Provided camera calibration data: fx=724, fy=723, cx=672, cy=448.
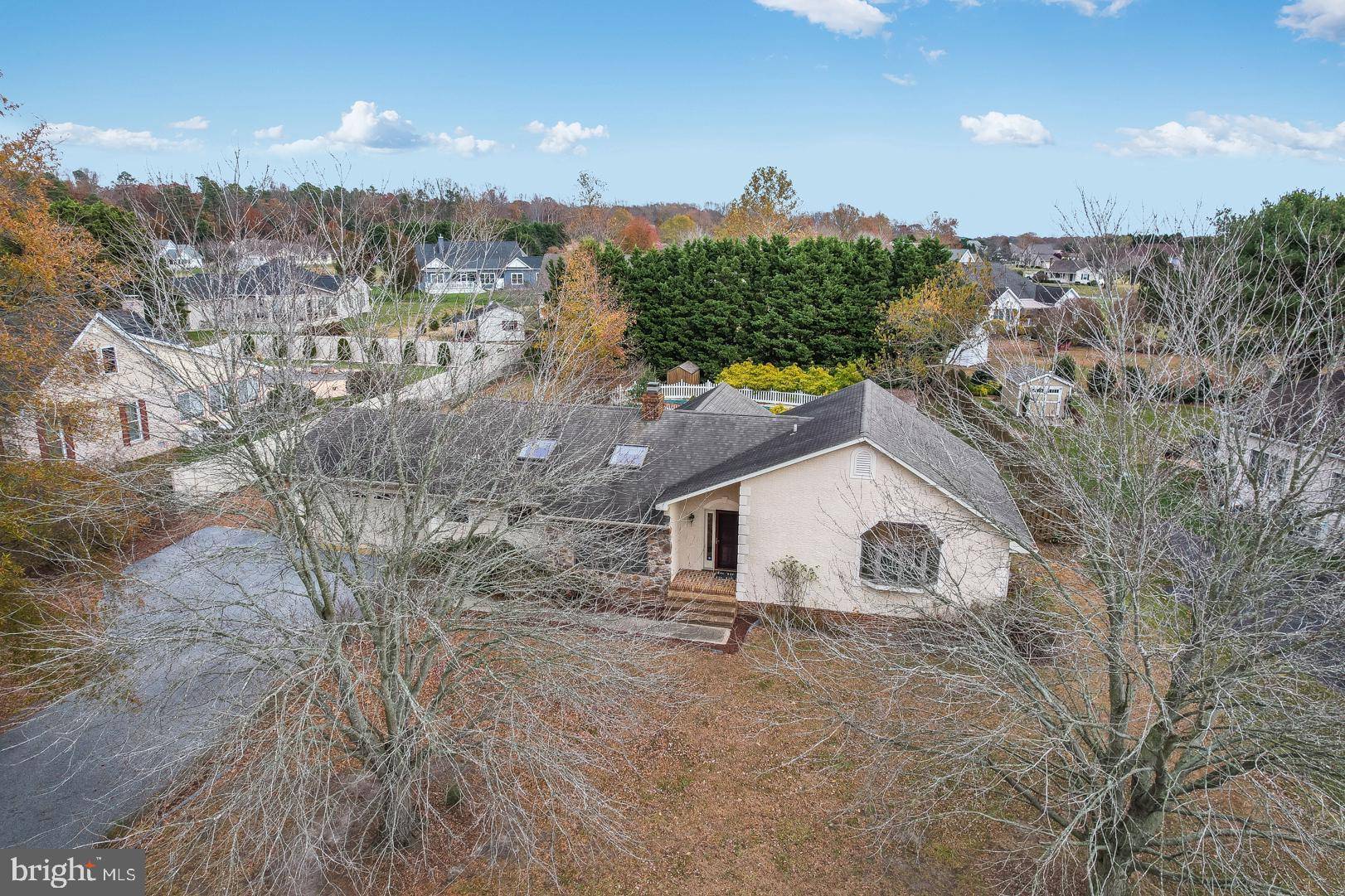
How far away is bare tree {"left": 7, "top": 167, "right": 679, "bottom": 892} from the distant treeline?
27.1m

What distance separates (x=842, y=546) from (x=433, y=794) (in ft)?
32.3

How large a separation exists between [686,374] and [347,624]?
31522 mm

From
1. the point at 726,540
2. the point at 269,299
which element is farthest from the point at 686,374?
the point at 269,299

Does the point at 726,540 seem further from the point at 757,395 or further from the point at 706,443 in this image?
the point at 757,395

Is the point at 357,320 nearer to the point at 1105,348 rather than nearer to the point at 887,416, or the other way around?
the point at 1105,348

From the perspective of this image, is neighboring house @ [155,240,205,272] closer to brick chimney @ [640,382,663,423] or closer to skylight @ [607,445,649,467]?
skylight @ [607,445,649,467]

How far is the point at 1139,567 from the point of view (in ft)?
25.0

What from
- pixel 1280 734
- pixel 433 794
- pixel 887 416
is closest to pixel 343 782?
pixel 433 794

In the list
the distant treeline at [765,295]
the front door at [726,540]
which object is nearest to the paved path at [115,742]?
the front door at [726,540]

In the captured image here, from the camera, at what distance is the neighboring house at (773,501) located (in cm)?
1565

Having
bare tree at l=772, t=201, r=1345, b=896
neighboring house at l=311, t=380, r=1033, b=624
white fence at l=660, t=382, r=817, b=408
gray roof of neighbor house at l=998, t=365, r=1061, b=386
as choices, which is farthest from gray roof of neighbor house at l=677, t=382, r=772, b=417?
bare tree at l=772, t=201, r=1345, b=896

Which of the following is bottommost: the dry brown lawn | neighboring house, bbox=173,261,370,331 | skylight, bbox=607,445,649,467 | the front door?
the dry brown lawn

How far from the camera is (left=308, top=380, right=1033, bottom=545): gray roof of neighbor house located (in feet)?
47.4

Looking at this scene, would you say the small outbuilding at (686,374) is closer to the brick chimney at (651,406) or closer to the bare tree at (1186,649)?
the brick chimney at (651,406)
